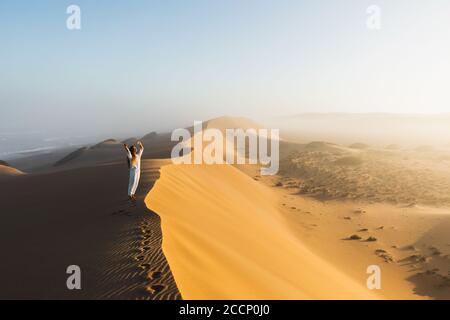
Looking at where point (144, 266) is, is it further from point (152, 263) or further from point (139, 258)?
point (139, 258)

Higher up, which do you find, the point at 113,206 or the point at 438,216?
the point at 113,206

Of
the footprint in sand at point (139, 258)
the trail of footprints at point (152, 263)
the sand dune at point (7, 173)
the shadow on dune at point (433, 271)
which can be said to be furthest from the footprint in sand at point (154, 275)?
the sand dune at point (7, 173)

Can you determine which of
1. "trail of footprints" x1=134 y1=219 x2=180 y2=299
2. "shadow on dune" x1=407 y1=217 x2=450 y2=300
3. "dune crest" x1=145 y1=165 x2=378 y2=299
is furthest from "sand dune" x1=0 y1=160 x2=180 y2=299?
"shadow on dune" x1=407 y1=217 x2=450 y2=300

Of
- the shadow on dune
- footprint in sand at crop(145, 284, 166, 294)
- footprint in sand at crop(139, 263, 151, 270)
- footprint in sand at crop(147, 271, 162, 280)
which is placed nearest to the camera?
footprint in sand at crop(145, 284, 166, 294)

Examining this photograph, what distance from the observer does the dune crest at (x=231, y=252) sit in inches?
215

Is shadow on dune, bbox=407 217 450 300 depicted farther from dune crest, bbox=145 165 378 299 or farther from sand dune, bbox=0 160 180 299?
sand dune, bbox=0 160 180 299

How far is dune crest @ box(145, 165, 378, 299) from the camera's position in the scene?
547cm

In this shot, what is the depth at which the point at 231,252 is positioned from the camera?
24.0 ft

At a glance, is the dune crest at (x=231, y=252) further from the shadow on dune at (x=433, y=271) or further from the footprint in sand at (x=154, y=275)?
the shadow on dune at (x=433, y=271)
